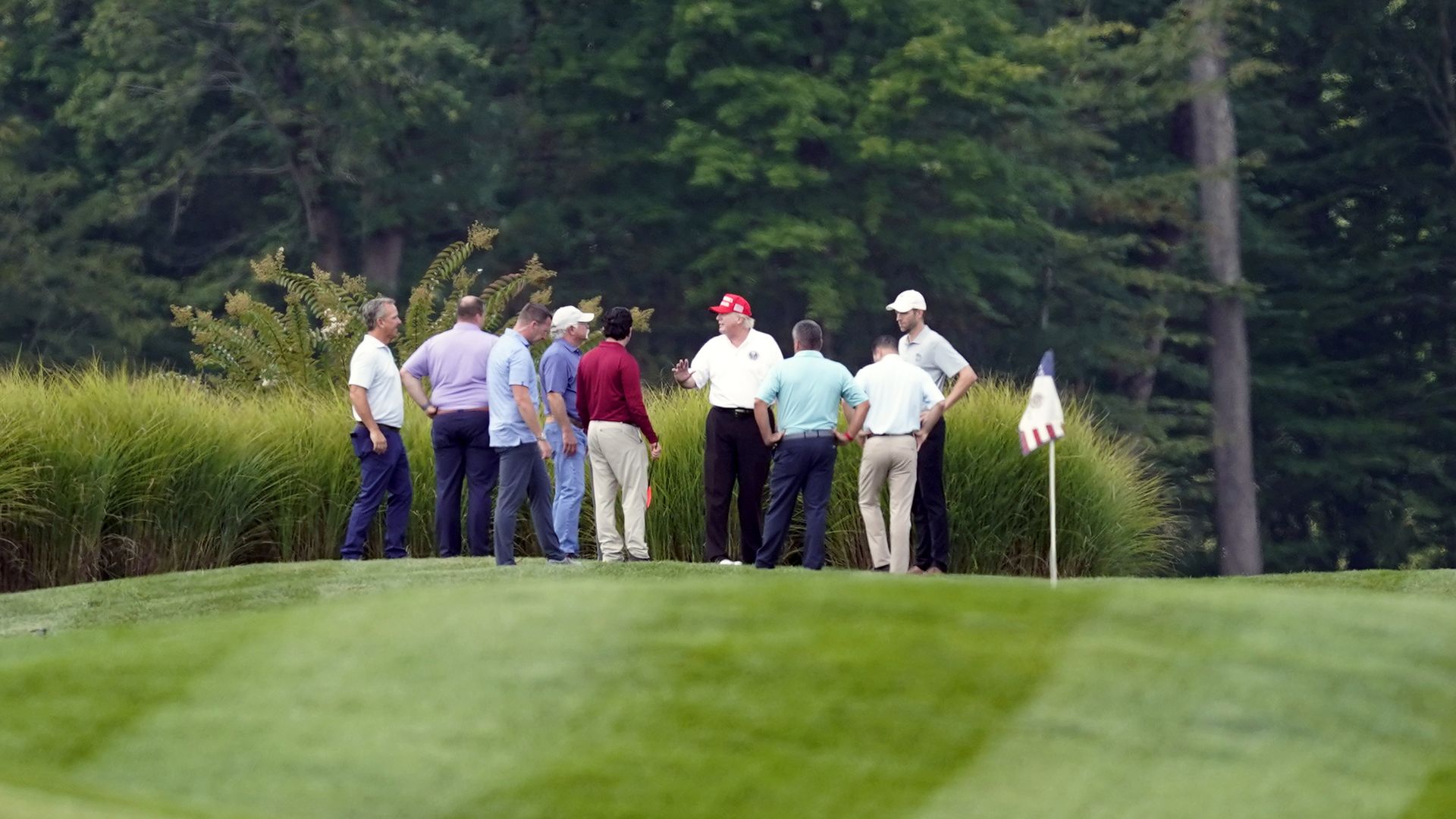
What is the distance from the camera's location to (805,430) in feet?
42.4

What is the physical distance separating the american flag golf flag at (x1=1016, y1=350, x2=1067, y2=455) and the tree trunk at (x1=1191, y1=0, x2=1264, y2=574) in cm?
2589

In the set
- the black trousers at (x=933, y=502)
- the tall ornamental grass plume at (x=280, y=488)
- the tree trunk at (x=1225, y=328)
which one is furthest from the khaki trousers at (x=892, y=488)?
the tree trunk at (x=1225, y=328)

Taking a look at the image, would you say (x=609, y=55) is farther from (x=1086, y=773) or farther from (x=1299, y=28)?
(x=1086, y=773)

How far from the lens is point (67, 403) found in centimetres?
1410

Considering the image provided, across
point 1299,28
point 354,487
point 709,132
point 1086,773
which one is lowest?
point 1086,773

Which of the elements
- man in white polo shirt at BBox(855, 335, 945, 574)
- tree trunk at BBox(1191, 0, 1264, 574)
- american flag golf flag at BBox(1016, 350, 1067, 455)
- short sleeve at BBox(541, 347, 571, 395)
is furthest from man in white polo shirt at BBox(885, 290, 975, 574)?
tree trunk at BBox(1191, 0, 1264, 574)

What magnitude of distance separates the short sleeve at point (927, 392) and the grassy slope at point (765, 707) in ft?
14.6

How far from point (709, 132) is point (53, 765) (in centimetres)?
2512

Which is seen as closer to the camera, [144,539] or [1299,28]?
[144,539]

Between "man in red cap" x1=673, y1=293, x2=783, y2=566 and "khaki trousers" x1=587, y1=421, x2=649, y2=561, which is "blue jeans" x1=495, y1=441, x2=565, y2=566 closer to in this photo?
"khaki trousers" x1=587, y1=421, x2=649, y2=561

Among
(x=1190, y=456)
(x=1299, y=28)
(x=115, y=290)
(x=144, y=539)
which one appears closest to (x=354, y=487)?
(x=144, y=539)

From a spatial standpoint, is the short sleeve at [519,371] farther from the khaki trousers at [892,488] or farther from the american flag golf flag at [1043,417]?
the american flag golf flag at [1043,417]

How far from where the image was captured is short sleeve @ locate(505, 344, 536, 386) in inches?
492

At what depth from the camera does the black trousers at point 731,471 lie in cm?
1316
